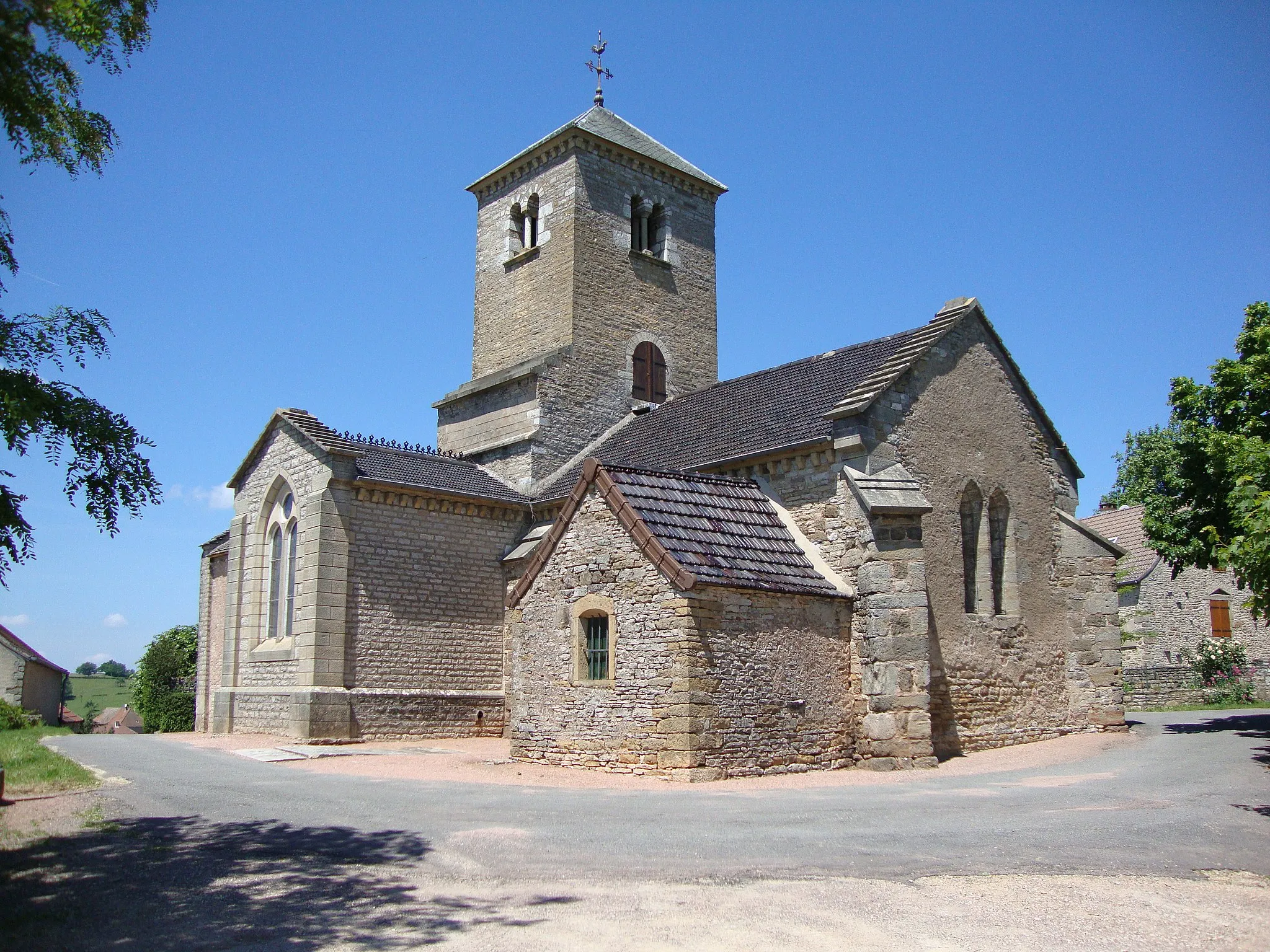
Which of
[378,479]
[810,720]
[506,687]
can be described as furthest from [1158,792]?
[378,479]

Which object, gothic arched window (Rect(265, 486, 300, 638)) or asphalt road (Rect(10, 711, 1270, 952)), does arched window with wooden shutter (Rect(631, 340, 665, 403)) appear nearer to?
gothic arched window (Rect(265, 486, 300, 638))

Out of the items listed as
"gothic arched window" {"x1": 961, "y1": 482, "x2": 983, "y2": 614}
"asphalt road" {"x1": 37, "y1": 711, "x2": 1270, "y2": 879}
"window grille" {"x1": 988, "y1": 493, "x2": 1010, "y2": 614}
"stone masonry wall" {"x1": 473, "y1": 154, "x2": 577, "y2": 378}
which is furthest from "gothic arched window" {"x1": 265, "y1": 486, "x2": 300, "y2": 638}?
"window grille" {"x1": 988, "y1": 493, "x2": 1010, "y2": 614}

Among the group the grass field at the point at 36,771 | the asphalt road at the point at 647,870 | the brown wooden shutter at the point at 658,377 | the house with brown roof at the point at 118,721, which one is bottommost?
the house with brown roof at the point at 118,721

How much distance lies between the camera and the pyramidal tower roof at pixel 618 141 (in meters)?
27.2

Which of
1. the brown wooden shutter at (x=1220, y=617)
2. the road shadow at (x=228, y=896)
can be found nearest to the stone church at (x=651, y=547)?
the road shadow at (x=228, y=896)

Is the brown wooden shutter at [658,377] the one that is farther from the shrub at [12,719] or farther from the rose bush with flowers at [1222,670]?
the shrub at [12,719]

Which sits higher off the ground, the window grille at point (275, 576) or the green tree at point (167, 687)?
the window grille at point (275, 576)

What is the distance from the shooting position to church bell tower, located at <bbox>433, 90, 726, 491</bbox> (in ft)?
83.4

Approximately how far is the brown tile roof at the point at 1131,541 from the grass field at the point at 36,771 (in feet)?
95.8

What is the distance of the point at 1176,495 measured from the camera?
18.9 m

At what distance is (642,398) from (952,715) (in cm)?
1315

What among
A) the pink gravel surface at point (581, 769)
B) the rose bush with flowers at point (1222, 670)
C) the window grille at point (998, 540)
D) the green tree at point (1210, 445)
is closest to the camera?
the pink gravel surface at point (581, 769)

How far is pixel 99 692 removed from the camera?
364 ft

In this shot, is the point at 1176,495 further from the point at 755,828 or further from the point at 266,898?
the point at 266,898
